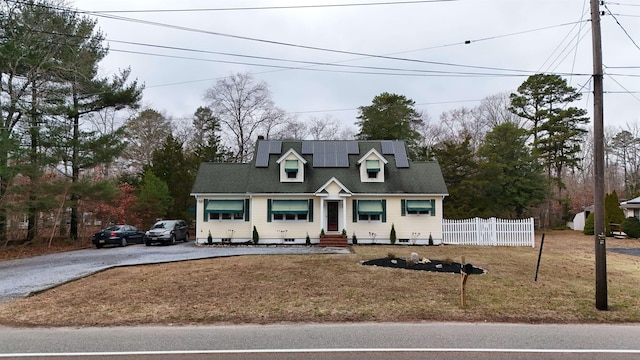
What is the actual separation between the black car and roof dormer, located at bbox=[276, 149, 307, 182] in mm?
9759

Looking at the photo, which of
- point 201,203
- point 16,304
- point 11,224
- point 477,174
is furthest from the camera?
point 477,174

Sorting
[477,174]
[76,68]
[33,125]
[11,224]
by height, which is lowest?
[11,224]

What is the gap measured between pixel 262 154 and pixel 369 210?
787cm

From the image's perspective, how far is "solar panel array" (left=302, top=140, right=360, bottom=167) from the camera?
24922 mm

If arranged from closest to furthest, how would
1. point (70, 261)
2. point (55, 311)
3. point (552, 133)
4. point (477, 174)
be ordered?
point (55, 311), point (70, 261), point (477, 174), point (552, 133)

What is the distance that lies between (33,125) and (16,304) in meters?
17.0

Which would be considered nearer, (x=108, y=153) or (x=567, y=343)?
(x=567, y=343)

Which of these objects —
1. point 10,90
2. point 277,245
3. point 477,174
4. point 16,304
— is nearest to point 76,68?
point 10,90

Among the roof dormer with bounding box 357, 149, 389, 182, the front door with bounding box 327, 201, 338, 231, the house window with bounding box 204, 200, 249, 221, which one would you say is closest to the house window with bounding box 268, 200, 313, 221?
the front door with bounding box 327, 201, 338, 231

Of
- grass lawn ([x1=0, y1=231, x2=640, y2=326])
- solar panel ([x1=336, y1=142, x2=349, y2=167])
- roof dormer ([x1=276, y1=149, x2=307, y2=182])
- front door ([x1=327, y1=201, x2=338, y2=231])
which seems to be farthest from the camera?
solar panel ([x1=336, y1=142, x2=349, y2=167])

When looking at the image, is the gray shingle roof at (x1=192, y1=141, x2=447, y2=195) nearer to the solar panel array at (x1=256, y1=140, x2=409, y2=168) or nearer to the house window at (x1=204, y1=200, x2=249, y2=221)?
the solar panel array at (x1=256, y1=140, x2=409, y2=168)

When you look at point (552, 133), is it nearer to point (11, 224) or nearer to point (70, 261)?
point (70, 261)

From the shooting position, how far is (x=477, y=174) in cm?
3206

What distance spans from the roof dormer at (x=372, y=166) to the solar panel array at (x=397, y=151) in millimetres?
1631
